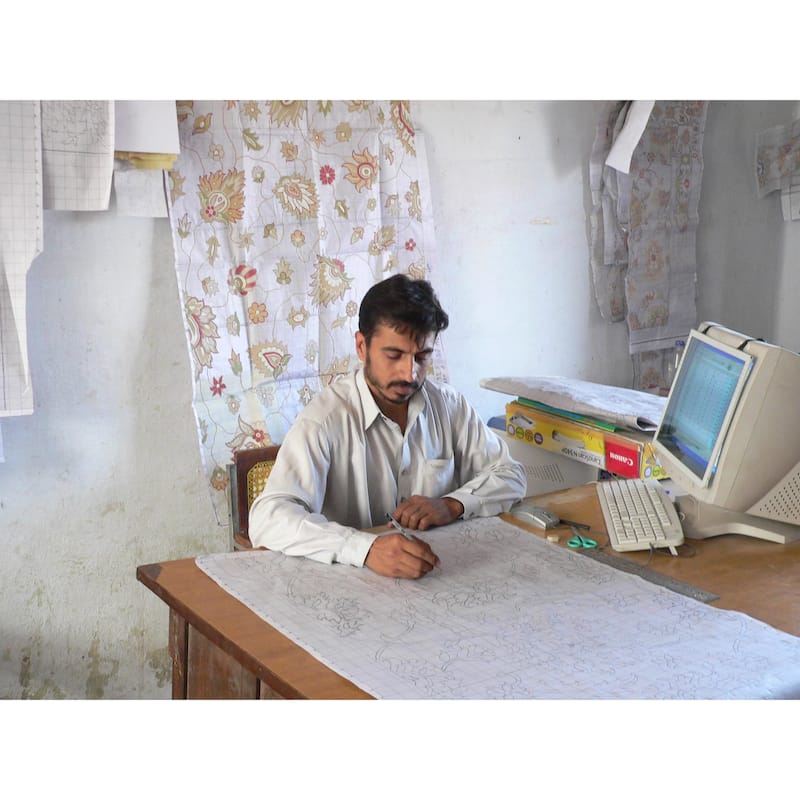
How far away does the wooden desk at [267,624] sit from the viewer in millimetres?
1390

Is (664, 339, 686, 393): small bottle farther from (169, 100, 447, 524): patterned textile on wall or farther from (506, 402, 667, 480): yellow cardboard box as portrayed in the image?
(169, 100, 447, 524): patterned textile on wall

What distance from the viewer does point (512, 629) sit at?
1524mm

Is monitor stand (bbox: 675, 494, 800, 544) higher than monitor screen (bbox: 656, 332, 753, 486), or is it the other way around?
monitor screen (bbox: 656, 332, 753, 486)

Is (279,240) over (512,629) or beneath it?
over

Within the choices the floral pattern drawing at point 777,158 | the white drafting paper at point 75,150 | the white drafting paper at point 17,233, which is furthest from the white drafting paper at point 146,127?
the floral pattern drawing at point 777,158

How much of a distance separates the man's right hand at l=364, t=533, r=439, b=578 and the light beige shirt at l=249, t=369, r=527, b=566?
14 centimetres

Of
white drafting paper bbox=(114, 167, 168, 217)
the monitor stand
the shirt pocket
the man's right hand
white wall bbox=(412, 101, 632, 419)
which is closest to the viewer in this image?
the man's right hand

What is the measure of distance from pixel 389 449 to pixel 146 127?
1075mm

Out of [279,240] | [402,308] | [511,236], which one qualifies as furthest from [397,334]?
[511,236]

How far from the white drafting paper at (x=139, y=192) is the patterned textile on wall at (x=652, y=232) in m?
1.65

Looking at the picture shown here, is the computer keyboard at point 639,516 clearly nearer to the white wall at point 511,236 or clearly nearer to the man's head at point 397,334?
the man's head at point 397,334

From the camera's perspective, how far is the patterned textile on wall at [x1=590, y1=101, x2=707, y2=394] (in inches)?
140

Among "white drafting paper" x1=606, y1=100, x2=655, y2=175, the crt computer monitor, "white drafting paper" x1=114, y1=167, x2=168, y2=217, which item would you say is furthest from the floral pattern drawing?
"white drafting paper" x1=114, y1=167, x2=168, y2=217

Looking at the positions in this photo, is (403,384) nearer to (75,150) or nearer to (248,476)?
(248,476)
